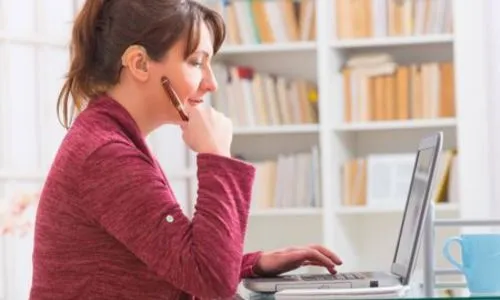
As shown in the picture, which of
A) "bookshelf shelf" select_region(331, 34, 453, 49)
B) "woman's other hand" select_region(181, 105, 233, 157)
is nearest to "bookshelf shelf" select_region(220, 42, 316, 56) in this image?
"bookshelf shelf" select_region(331, 34, 453, 49)

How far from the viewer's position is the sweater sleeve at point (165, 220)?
1541 mm

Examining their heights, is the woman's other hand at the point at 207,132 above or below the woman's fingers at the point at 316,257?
above

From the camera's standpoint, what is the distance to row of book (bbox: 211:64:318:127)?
4457 millimetres

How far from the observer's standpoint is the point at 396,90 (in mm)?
4344

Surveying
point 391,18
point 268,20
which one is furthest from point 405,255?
point 268,20

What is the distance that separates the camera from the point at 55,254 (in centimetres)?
163

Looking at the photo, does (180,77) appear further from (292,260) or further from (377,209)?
(377,209)

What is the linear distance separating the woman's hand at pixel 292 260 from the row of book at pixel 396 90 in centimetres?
252

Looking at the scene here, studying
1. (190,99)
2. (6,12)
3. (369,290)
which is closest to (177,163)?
(6,12)

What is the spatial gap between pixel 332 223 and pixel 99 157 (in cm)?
285

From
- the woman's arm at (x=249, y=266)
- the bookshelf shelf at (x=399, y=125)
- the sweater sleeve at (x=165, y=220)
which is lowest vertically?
the woman's arm at (x=249, y=266)

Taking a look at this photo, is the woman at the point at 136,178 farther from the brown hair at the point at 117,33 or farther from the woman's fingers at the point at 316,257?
the woman's fingers at the point at 316,257

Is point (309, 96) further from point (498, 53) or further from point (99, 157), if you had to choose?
point (99, 157)

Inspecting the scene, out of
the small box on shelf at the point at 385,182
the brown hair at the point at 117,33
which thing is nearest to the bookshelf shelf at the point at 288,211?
the small box on shelf at the point at 385,182
